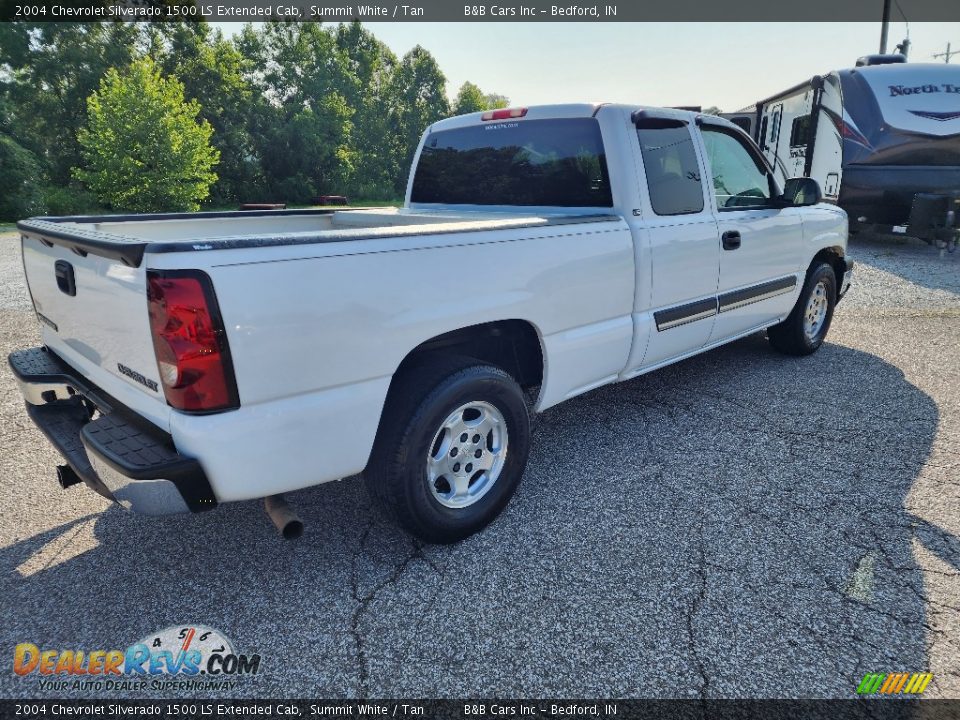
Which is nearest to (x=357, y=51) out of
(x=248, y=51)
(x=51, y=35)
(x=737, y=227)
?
(x=248, y=51)

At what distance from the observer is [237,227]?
13.5 ft

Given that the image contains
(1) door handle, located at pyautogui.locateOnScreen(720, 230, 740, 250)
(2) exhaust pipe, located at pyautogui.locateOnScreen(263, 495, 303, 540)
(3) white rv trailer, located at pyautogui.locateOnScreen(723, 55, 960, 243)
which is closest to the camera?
(2) exhaust pipe, located at pyautogui.locateOnScreen(263, 495, 303, 540)

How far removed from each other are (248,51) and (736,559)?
191ft

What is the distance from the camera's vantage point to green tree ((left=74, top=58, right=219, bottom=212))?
2745 cm

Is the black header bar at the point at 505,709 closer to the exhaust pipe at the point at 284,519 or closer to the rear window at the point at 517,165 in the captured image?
the exhaust pipe at the point at 284,519

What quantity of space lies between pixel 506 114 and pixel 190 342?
9.22 feet

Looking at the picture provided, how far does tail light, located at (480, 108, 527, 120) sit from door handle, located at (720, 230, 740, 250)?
5.19 ft

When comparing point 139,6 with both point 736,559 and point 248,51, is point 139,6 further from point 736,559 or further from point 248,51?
point 736,559

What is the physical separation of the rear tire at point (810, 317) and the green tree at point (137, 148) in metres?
28.5

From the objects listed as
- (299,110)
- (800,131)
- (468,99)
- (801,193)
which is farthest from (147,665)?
(468,99)

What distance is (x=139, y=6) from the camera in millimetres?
41438

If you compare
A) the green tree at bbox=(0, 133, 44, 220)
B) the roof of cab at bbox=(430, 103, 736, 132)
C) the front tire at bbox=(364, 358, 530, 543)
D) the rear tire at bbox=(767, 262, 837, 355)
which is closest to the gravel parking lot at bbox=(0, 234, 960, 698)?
the front tire at bbox=(364, 358, 530, 543)

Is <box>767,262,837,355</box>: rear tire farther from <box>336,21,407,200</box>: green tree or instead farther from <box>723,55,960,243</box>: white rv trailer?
<box>336,21,407,200</box>: green tree

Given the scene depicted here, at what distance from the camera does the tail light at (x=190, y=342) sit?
1.98 metres
